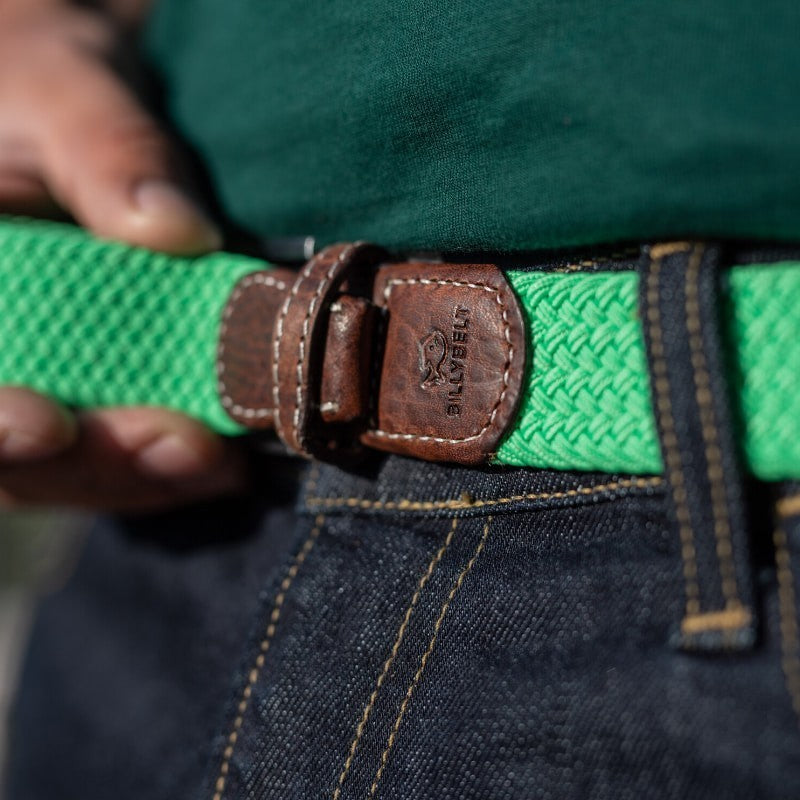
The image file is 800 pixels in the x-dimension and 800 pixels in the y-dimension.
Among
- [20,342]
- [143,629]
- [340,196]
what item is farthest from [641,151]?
[143,629]

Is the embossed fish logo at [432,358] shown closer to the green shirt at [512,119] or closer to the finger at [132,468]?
the green shirt at [512,119]

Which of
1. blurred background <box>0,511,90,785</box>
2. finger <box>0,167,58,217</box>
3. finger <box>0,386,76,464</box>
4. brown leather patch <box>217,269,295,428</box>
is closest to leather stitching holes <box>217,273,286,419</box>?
brown leather patch <box>217,269,295,428</box>

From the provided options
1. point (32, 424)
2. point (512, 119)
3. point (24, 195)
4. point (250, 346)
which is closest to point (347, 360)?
point (250, 346)

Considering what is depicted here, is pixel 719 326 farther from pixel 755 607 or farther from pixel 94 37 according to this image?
pixel 94 37

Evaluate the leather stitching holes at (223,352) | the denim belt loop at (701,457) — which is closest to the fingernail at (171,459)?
the leather stitching holes at (223,352)

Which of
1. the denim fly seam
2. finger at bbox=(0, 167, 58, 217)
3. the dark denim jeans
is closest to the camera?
the dark denim jeans

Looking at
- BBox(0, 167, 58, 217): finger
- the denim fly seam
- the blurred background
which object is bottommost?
the blurred background

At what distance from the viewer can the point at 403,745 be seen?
713mm

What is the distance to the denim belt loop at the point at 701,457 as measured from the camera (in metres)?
0.57

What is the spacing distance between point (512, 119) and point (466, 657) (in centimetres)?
45

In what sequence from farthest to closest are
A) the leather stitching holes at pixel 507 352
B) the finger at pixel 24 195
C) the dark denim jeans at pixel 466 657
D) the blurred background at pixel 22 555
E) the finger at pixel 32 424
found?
the blurred background at pixel 22 555 → the finger at pixel 24 195 → the finger at pixel 32 424 → the leather stitching holes at pixel 507 352 → the dark denim jeans at pixel 466 657

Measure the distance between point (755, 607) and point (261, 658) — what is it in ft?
1.55

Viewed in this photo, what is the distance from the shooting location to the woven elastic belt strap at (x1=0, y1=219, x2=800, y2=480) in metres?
0.60

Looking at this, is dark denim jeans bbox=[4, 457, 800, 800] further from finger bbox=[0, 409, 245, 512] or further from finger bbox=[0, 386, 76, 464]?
finger bbox=[0, 386, 76, 464]
